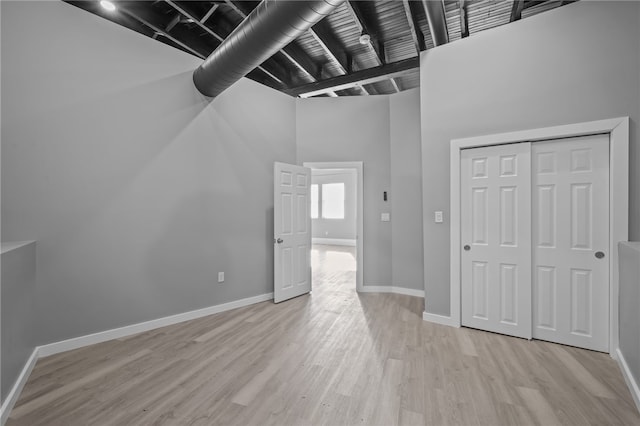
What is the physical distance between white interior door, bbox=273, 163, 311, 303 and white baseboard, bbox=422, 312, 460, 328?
185cm

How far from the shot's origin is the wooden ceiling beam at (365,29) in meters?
3.28

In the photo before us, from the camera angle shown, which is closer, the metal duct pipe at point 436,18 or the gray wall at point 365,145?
the metal duct pipe at point 436,18

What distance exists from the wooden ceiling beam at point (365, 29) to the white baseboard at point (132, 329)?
391cm

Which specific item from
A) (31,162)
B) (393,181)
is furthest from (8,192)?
(393,181)

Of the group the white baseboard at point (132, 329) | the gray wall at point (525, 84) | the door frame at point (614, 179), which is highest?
the gray wall at point (525, 84)

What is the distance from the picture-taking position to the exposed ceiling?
329 centimetres

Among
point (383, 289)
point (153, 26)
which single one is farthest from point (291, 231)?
point (153, 26)

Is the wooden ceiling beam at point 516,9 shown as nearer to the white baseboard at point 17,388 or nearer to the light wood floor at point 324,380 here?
the light wood floor at point 324,380

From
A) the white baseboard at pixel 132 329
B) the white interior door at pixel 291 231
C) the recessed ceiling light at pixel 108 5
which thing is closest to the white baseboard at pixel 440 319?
the white interior door at pixel 291 231

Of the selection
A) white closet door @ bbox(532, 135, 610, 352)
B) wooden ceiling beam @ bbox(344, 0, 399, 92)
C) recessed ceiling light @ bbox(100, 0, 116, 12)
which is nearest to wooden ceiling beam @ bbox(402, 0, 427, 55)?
wooden ceiling beam @ bbox(344, 0, 399, 92)

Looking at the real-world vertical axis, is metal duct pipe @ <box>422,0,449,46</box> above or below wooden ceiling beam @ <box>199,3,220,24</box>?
below

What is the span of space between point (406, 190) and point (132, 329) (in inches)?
157

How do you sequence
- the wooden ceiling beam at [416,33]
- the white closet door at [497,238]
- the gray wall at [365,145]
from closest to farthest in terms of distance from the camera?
the white closet door at [497,238]
the wooden ceiling beam at [416,33]
the gray wall at [365,145]

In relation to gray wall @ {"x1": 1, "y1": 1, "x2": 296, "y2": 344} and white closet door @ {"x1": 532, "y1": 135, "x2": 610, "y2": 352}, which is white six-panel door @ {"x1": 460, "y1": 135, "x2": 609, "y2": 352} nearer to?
white closet door @ {"x1": 532, "y1": 135, "x2": 610, "y2": 352}
